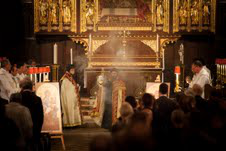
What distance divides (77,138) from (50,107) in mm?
1389

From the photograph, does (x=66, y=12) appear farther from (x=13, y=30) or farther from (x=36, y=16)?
(x=13, y=30)

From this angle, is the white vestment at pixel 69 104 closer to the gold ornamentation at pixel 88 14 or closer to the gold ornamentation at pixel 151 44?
the gold ornamentation at pixel 88 14

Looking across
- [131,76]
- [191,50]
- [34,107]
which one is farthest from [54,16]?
[34,107]

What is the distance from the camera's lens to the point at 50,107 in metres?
8.37

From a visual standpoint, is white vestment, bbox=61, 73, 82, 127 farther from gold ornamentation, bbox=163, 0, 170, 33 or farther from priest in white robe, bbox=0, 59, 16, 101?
gold ornamentation, bbox=163, 0, 170, 33

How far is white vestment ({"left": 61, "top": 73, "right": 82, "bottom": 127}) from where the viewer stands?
1054 cm

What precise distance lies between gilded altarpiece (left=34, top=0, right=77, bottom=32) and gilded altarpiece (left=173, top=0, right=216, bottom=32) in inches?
155

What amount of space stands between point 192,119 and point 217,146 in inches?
20.8

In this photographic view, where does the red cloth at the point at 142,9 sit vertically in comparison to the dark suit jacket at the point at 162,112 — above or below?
above

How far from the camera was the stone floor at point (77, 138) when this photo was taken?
8516mm

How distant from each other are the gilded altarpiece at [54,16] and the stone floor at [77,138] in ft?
18.8

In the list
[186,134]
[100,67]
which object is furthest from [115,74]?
[186,134]

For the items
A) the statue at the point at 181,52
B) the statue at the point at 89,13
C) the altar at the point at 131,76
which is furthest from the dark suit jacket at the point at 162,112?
the statue at the point at 89,13

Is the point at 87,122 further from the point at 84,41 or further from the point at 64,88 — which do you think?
the point at 84,41
